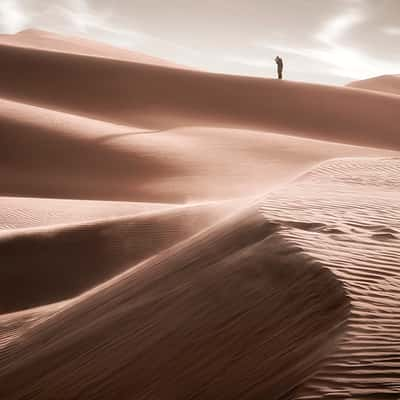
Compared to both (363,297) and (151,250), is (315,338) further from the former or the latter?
(151,250)

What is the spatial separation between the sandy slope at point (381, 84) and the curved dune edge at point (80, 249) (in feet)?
194

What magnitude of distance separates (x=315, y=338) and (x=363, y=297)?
0.46 metres

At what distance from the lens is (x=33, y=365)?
183 inches

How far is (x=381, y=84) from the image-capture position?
6712 cm

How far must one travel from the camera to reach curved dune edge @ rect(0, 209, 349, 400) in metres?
3.17

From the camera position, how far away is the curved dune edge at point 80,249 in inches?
311

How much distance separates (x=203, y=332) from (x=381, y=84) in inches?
2699

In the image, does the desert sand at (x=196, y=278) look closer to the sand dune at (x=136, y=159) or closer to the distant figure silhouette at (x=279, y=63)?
the sand dune at (x=136, y=159)

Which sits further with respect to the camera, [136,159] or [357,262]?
[136,159]

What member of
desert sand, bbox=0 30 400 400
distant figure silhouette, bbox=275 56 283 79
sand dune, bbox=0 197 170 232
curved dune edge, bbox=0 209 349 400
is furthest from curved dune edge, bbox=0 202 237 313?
distant figure silhouette, bbox=275 56 283 79

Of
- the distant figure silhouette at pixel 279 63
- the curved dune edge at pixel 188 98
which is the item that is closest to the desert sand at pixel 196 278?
the curved dune edge at pixel 188 98

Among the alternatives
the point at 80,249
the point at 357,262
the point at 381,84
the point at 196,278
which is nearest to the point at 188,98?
the point at 80,249

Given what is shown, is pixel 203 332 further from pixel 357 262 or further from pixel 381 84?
pixel 381 84

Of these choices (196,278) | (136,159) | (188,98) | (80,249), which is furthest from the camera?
(188,98)
